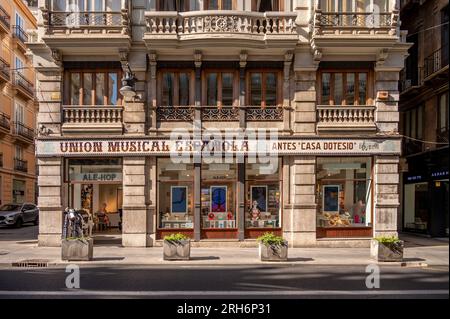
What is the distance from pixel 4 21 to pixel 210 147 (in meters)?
23.6

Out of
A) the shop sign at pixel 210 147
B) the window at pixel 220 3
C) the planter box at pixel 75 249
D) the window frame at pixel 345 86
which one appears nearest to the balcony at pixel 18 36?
the shop sign at pixel 210 147

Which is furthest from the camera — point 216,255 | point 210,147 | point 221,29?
point 210,147

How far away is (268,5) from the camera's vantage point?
16453mm

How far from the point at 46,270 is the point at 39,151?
5.80m

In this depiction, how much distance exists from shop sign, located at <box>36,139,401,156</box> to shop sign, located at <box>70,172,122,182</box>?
0.88 meters

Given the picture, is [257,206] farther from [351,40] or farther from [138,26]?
[138,26]

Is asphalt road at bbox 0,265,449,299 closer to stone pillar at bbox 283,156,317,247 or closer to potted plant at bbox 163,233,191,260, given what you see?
potted plant at bbox 163,233,191,260

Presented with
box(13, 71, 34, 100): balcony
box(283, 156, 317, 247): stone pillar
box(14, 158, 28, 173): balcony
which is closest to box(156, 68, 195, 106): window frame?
box(283, 156, 317, 247): stone pillar

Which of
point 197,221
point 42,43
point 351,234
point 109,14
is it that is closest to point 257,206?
point 197,221

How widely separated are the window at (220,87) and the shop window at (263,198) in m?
2.90

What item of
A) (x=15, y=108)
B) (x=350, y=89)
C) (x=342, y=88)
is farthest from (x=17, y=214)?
(x=350, y=89)

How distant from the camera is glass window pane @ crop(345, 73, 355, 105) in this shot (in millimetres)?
16438

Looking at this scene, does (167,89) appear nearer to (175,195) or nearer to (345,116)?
(175,195)

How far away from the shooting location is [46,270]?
37.9ft
